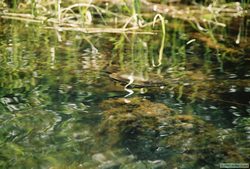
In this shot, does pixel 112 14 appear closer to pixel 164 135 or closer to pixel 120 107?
pixel 120 107

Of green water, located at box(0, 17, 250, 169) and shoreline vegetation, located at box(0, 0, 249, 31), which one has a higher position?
shoreline vegetation, located at box(0, 0, 249, 31)

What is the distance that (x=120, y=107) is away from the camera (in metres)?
1.03

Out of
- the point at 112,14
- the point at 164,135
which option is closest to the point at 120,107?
the point at 164,135

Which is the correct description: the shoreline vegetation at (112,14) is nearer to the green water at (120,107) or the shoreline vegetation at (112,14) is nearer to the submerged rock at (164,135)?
the green water at (120,107)

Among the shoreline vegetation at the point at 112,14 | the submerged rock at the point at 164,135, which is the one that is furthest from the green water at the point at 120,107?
the shoreline vegetation at the point at 112,14

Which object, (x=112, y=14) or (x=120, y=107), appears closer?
(x=120, y=107)

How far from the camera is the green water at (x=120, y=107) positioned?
80 centimetres

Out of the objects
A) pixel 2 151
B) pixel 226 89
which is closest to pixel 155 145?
pixel 2 151

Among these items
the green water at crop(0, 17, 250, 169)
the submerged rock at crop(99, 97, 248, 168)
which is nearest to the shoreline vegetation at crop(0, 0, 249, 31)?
the green water at crop(0, 17, 250, 169)

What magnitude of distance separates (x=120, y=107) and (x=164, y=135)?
0.17 metres

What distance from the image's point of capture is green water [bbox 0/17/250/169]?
0.80m

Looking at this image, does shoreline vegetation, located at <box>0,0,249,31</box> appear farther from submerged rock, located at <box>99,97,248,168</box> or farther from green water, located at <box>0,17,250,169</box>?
submerged rock, located at <box>99,97,248,168</box>

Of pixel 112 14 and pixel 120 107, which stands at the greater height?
pixel 112 14

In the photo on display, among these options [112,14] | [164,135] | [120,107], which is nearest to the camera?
[164,135]
